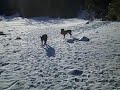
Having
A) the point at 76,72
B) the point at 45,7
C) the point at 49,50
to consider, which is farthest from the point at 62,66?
the point at 45,7

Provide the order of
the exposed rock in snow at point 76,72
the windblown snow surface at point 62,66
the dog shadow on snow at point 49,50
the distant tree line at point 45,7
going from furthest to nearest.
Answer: the distant tree line at point 45,7 < the dog shadow on snow at point 49,50 < the exposed rock in snow at point 76,72 < the windblown snow surface at point 62,66

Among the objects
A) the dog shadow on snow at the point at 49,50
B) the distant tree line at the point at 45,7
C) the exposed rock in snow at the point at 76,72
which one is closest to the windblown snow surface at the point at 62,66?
the dog shadow on snow at the point at 49,50

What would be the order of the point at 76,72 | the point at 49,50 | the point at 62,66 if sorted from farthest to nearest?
1. the point at 49,50
2. the point at 62,66
3. the point at 76,72

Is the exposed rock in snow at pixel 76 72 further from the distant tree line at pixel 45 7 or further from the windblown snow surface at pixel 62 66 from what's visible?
the distant tree line at pixel 45 7

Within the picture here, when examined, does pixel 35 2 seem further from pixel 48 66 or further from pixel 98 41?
pixel 48 66

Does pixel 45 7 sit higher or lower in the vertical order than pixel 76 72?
higher

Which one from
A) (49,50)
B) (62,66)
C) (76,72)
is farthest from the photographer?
(49,50)

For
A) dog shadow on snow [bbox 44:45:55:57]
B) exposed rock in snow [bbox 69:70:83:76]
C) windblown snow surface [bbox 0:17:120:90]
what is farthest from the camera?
dog shadow on snow [bbox 44:45:55:57]

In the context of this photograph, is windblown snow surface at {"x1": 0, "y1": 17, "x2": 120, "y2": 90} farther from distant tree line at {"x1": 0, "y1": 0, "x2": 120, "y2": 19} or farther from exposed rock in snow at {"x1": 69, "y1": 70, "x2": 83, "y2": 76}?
distant tree line at {"x1": 0, "y1": 0, "x2": 120, "y2": 19}

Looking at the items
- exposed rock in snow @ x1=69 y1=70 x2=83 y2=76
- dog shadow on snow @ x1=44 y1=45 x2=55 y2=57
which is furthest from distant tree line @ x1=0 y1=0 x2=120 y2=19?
exposed rock in snow @ x1=69 y1=70 x2=83 y2=76

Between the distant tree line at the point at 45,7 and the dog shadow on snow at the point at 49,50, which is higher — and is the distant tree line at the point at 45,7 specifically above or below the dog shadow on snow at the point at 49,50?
above

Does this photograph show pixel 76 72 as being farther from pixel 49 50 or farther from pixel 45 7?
pixel 45 7

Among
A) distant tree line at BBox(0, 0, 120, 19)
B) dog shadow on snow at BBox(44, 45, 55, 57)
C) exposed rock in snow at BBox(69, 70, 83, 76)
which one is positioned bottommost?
exposed rock in snow at BBox(69, 70, 83, 76)

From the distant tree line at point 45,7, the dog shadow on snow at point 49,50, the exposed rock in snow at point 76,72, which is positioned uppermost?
the distant tree line at point 45,7
